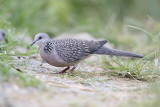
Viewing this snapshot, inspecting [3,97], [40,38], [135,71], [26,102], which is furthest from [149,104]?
[40,38]

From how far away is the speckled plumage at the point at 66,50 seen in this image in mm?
4569

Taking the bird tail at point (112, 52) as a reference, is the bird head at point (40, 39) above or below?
above

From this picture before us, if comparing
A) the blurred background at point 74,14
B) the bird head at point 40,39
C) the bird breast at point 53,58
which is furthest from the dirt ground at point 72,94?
the blurred background at point 74,14

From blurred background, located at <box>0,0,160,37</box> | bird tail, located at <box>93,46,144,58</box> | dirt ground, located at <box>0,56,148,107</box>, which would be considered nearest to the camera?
dirt ground, located at <box>0,56,148,107</box>

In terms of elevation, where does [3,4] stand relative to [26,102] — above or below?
above

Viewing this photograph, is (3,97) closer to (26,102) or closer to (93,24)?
(26,102)

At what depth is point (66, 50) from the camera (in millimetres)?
4664

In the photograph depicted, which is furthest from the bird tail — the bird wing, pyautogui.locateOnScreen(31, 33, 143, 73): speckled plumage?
the bird wing

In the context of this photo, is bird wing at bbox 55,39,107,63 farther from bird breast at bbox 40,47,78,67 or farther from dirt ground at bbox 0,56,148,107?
dirt ground at bbox 0,56,148,107

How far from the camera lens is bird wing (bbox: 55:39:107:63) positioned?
4.62m

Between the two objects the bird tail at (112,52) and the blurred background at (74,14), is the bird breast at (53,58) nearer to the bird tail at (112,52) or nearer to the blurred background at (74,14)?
the bird tail at (112,52)

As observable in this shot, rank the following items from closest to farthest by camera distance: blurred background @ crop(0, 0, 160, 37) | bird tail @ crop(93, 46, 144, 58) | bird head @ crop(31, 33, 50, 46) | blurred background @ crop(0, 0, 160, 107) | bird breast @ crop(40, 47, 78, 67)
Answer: blurred background @ crop(0, 0, 160, 107) < bird breast @ crop(40, 47, 78, 67) < bird head @ crop(31, 33, 50, 46) < bird tail @ crop(93, 46, 144, 58) < blurred background @ crop(0, 0, 160, 37)

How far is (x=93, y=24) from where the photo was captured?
34.0 ft

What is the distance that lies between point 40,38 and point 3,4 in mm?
1650
